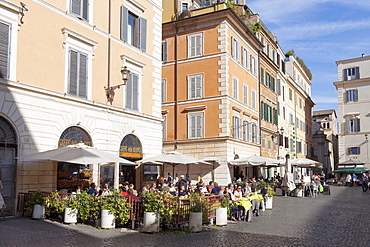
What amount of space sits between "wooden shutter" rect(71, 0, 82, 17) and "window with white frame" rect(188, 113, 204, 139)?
13.7m

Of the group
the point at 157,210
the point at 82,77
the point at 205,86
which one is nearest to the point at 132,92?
the point at 82,77

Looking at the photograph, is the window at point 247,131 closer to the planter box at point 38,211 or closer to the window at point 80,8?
the window at point 80,8

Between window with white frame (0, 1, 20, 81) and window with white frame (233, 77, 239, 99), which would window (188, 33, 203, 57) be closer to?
window with white frame (233, 77, 239, 99)

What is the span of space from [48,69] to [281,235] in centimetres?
968

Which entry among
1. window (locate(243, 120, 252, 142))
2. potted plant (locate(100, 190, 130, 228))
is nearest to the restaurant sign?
potted plant (locate(100, 190, 130, 228))

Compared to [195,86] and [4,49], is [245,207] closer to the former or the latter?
[4,49]

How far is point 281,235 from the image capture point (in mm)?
11383

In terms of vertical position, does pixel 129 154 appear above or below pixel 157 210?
above

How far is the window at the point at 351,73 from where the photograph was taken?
2153 inches

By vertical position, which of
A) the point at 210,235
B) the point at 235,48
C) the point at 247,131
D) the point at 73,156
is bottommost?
the point at 210,235

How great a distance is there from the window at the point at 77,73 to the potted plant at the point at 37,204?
14.5 ft

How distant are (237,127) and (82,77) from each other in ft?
50.0

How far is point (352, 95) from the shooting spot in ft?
179

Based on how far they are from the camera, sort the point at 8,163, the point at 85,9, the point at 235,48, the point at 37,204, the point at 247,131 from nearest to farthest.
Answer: the point at 37,204
the point at 8,163
the point at 85,9
the point at 235,48
the point at 247,131
